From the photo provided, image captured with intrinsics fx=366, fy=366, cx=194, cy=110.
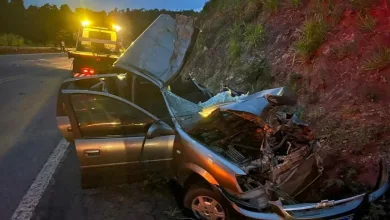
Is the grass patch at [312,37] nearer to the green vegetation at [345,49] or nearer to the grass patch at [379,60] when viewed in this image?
the green vegetation at [345,49]

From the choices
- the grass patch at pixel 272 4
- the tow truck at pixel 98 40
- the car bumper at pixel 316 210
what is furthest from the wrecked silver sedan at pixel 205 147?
the tow truck at pixel 98 40

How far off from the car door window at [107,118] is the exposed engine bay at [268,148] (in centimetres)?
74

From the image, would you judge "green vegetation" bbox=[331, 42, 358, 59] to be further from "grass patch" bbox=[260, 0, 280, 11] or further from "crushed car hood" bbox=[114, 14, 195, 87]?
"grass patch" bbox=[260, 0, 280, 11]

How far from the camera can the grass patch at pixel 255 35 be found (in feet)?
34.4

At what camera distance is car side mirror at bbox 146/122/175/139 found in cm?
445

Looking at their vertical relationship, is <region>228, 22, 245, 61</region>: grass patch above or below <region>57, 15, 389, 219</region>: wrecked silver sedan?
above

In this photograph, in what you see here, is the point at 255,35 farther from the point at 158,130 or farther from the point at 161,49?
the point at 158,130

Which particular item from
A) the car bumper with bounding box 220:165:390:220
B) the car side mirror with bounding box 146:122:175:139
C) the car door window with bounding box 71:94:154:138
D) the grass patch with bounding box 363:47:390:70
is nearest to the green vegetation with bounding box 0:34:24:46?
the car door window with bounding box 71:94:154:138

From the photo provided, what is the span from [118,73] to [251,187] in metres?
3.40

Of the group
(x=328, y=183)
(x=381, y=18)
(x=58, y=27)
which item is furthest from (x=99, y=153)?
(x=58, y=27)

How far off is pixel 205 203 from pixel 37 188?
2476mm

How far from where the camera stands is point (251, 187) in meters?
3.86

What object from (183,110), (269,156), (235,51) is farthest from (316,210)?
(235,51)

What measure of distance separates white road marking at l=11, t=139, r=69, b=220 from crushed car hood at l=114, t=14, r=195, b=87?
198 centimetres
